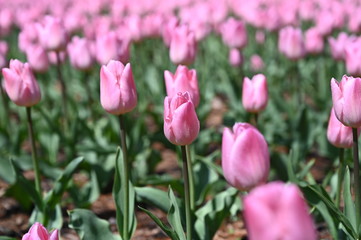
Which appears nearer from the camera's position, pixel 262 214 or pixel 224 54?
pixel 262 214

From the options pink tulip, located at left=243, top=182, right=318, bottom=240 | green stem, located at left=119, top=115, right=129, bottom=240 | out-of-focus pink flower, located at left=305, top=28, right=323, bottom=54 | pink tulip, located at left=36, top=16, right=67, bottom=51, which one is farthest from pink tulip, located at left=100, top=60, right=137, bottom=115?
out-of-focus pink flower, located at left=305, top=28, right=323, bottom=54

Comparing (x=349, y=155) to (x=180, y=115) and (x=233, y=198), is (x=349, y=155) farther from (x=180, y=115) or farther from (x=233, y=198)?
(x=180, y=115)

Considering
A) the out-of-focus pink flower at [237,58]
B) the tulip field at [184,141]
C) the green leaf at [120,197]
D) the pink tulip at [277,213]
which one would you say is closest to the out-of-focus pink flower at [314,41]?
the tulip field at [184,141]

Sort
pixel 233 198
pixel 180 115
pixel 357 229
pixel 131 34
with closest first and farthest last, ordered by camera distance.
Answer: pixel 180 115 < pixel 357 229 < pixel 233 198 < pixel 131 34

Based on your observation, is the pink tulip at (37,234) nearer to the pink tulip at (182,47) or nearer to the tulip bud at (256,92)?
the tulip bud at (256,92)

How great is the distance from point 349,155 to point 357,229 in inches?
41.7

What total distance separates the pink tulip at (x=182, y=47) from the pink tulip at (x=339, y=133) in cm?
117

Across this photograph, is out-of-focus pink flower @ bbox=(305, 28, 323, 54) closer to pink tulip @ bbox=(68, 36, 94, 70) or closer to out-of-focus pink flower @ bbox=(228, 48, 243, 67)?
out-of-focus pink flower @ bbox=(228, 48, 243, 67)

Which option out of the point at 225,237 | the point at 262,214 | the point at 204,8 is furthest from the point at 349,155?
the point at 204,8

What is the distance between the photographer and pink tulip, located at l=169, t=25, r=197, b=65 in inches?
118

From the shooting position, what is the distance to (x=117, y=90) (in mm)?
1993

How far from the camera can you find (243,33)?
406 cm

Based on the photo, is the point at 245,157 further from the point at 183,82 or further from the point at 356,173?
the point at 183,82

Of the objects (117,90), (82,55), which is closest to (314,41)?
(82,55)
